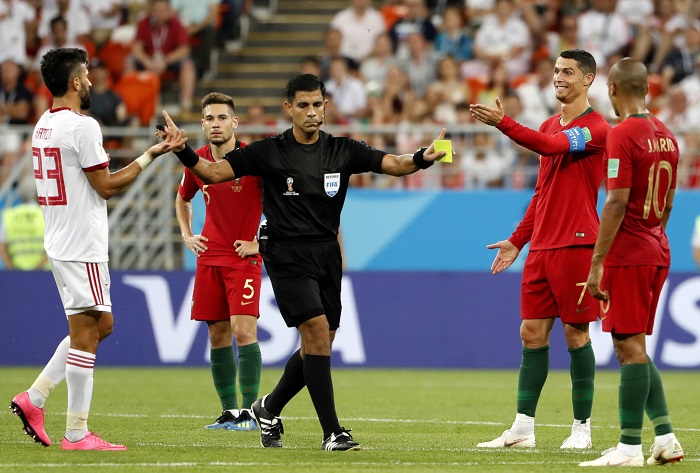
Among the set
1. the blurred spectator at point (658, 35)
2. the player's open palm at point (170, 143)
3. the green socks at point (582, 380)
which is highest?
the blurred spectator at point (658, 35)

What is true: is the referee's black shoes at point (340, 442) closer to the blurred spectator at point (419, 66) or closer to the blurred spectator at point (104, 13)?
the blurred spectator at point (419, 66)

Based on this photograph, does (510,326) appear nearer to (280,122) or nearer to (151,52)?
(280,122)

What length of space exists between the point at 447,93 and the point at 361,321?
451 centimetres

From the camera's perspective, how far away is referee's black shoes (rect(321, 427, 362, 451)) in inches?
325

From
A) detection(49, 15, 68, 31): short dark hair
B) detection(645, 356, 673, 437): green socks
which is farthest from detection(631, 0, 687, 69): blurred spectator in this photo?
detection(645, 356, 673, 437): green socks

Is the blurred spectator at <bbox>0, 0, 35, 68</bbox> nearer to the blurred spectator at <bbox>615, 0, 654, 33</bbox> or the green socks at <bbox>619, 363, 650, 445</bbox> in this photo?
the blurred spectator at <bbox>615, 0, 654, 33</bbox>

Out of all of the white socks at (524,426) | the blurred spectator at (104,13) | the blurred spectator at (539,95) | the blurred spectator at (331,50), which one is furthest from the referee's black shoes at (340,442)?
the blurred spectator at (104,13)

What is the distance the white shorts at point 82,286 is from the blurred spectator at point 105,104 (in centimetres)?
1130

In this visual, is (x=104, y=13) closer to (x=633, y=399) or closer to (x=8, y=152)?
(x=8, y=152)

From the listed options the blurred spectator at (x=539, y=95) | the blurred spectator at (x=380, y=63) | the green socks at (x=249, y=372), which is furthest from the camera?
the blurred spectator at (x=380, y=63)

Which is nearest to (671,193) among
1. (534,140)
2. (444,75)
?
(534,140)

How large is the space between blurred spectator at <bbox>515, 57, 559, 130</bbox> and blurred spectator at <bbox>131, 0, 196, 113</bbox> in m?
5.78

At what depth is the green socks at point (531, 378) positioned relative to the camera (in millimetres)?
8836

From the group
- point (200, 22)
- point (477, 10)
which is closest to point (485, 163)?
point (477, 10)
